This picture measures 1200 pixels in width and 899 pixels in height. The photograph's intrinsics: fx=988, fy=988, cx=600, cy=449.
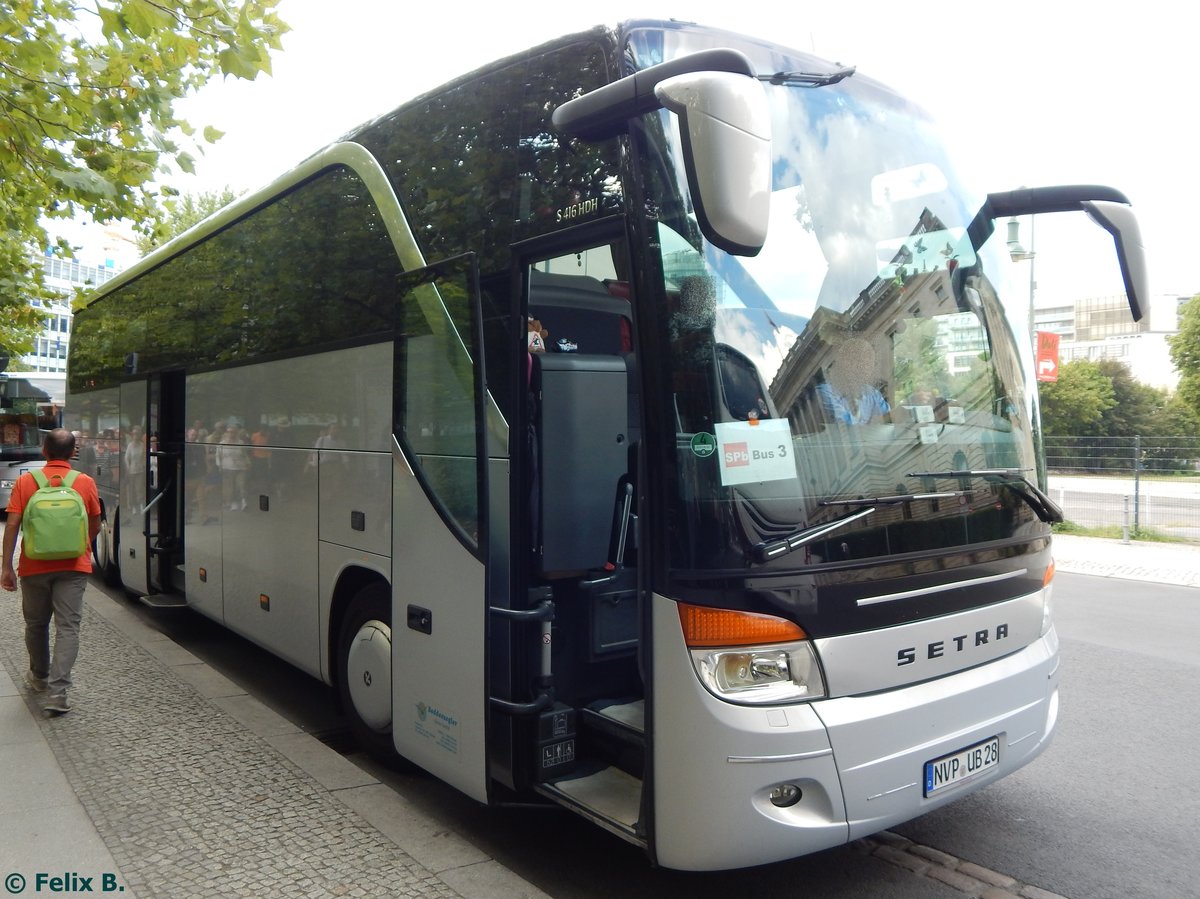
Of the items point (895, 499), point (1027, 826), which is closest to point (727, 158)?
point (895, 499)

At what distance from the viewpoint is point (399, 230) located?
5.13 metres

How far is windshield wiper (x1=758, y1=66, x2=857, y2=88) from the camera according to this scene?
3811 millimetres

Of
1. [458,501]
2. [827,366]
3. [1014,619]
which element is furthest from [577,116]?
[1014,619]

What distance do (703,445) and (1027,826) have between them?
9.34ft

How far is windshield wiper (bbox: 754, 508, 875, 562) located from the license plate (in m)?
0.98

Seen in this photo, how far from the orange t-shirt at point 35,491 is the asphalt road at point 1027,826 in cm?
164

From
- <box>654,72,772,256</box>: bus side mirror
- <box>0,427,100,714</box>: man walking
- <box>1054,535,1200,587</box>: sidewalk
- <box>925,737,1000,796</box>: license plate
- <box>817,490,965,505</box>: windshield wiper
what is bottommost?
<box>1054,535,1200,587</box>: sidewalk

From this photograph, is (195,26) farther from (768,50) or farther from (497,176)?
(768,50)

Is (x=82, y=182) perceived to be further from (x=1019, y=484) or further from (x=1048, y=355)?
(x=1048, y=355)

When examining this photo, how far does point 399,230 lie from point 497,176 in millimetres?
929

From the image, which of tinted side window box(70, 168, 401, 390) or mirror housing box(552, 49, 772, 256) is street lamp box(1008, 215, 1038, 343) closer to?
mirror housing box(552, 49, 772, 256)

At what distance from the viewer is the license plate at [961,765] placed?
12.0 ft

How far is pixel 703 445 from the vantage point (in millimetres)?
3400

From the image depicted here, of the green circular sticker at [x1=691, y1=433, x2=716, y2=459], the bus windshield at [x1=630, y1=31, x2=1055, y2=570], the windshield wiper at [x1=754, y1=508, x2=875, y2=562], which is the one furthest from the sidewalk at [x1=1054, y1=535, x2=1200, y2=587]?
the green circular sticker at [x1=691, y1=433, x2=716, y2=459]
